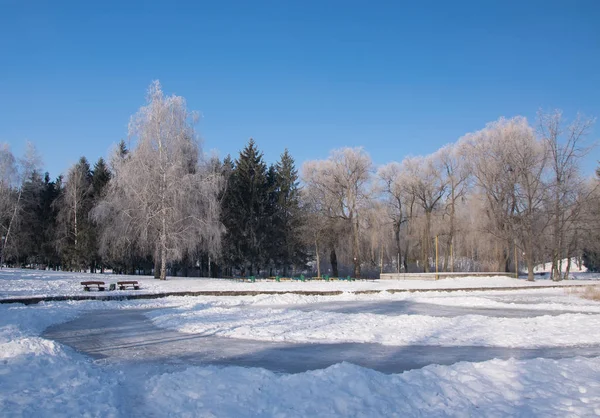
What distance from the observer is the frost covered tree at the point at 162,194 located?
111 feet

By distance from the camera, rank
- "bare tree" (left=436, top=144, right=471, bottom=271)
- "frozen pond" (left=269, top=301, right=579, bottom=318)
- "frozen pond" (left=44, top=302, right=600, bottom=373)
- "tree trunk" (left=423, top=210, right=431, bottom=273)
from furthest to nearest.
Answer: "tree trunk" (left=423, top=210, right=431, bottom=273) < "bare tree" (left=436, top=144, right=471, bottom=271) < "frozen pond" (left=269, top=301, right=579, bottom=318) < "frozen pond" (left=44, top=302, right=600, bottom=373)

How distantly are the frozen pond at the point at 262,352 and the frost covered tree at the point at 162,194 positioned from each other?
2100cm

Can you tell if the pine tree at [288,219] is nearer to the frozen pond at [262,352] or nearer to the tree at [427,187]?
the tree at [427,187]

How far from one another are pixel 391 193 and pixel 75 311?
40847 mm

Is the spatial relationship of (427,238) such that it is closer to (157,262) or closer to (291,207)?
(291,207)

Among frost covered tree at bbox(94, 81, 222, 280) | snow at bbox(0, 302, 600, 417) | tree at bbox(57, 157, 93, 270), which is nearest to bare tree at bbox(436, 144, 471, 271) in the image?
frost covered tree at bbox(94, 81, 222, 280)

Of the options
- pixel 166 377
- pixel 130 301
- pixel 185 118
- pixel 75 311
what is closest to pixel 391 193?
pixel 185 118

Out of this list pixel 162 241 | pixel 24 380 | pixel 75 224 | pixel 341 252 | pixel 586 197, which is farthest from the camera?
pixel 341 252

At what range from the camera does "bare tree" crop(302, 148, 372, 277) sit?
1885 inches

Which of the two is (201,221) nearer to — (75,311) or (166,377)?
(75,311)

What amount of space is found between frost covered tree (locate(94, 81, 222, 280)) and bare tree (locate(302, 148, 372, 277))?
48.4 ft

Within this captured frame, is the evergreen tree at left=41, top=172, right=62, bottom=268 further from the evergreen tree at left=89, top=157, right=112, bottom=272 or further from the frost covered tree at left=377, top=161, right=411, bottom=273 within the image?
the frost covered tree at left=377, top=161, right=411, bottom=273

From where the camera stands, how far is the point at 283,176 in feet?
171

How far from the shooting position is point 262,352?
34.0ft
